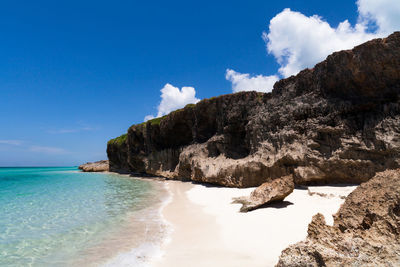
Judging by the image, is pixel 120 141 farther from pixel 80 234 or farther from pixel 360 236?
pixel 360 236

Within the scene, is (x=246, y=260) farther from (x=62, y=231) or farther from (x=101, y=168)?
(x=101, y=168)

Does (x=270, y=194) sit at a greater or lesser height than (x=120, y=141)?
lesser

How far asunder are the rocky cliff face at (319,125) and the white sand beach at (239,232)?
3.52m

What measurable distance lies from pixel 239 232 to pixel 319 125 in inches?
380

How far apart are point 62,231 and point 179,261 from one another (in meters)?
5.35

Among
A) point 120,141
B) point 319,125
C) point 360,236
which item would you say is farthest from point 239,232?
point 120,141

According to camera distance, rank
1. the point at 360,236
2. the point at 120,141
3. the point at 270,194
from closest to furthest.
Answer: the point at 360,236 → the point at 270,194 → the point at 120,141

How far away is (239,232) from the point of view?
6.32m

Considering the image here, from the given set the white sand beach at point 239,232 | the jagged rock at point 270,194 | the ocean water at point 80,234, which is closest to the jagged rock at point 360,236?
the white sand beach at point 239,232

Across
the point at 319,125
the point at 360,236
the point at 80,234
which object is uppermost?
the point at 319,125

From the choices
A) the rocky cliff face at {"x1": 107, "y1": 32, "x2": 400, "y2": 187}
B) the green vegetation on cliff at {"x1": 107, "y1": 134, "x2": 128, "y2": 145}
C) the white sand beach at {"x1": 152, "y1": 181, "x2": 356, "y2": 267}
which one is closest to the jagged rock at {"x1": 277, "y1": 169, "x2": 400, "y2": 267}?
the white sand beach at {"x1": 152, "y1": 181, "x2": 356, "y2": 267}

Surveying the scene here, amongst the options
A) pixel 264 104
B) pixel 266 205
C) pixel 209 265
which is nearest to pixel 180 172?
pixel 264 104

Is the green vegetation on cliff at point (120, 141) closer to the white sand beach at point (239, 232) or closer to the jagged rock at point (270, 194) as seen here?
the white sand beach at point (239, 232)

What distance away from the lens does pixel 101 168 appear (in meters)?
56.8
